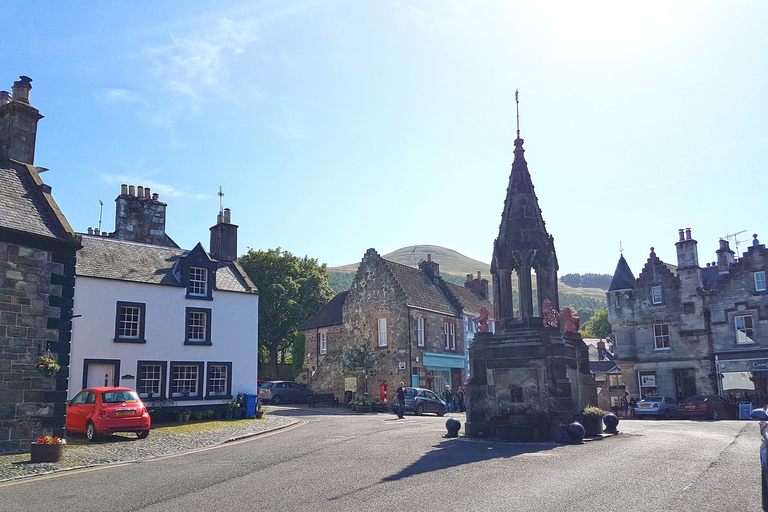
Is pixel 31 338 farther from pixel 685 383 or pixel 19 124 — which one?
pixel 685 383

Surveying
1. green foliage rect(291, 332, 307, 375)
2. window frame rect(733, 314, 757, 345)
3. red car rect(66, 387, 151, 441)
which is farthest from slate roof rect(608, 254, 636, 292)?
red car rect(66, 387, 151, 441)

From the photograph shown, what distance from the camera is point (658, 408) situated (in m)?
33.5

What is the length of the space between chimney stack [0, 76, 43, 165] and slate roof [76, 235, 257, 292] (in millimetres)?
6504

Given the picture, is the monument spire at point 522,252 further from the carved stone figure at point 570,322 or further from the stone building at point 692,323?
the stone building at point 692,323

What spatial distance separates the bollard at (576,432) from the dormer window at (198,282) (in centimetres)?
1733

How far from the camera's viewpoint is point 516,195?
65.6 ft

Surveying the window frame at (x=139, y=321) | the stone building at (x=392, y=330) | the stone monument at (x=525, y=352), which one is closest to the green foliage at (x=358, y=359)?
the stone building at (x=392, y=330)

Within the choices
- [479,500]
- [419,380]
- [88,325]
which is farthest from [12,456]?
[419,380]

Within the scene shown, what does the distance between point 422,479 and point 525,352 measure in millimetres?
8408

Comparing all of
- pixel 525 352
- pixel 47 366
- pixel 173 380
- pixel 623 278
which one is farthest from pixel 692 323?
pixel 47 366

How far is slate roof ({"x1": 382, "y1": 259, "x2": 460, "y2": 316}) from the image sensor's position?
139ft

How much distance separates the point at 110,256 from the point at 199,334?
4992 millimetres

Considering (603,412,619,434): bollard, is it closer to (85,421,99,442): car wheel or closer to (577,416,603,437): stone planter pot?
(577,416,603,437): stone planter pot

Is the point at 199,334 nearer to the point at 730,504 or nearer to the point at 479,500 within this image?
the point at 479,500
